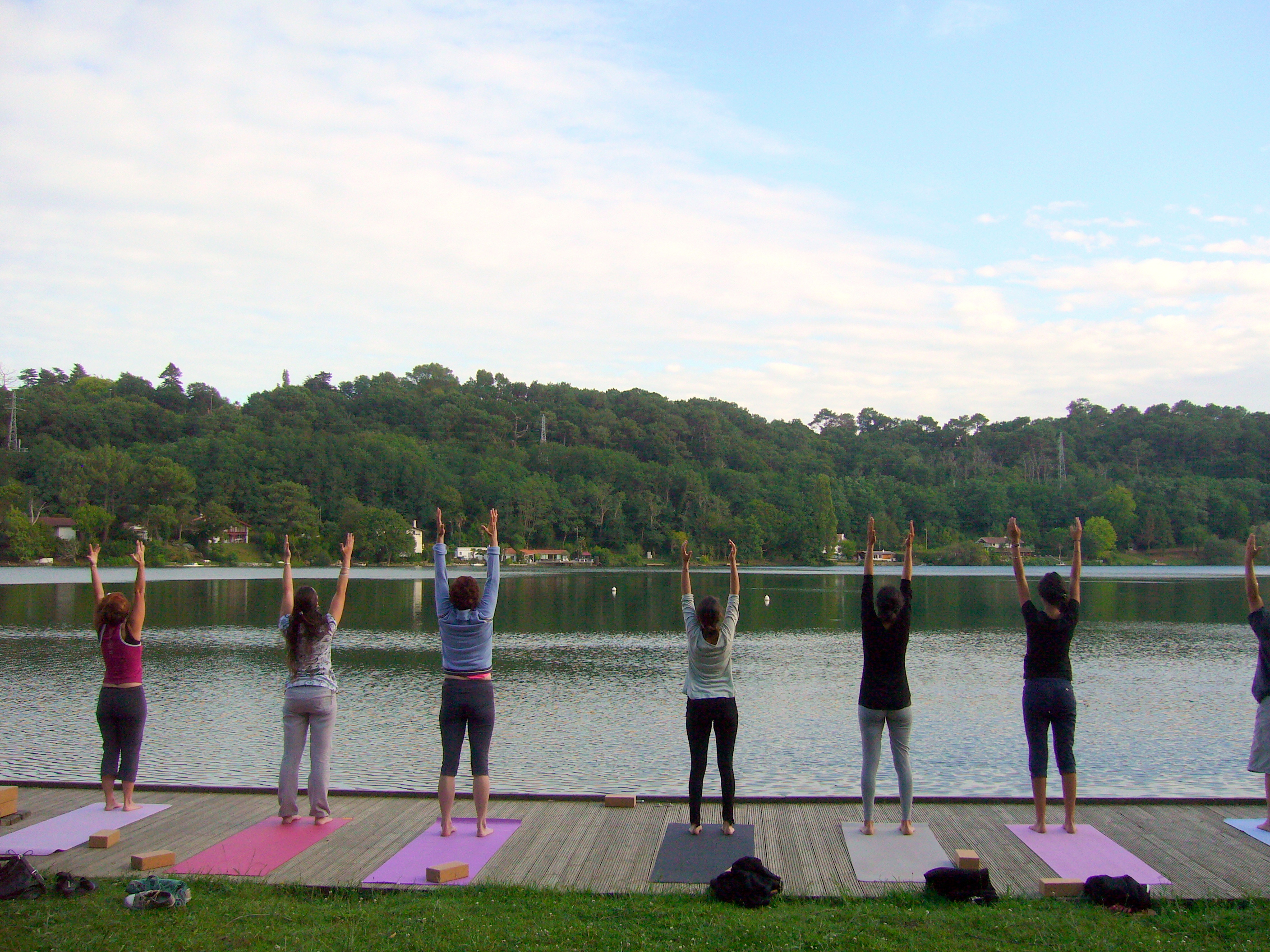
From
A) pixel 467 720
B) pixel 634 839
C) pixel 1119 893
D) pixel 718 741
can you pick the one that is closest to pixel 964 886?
pixel 1119 893

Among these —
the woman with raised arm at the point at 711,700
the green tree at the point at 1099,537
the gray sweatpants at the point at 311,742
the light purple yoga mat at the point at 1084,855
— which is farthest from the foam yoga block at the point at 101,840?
the green tree at the point at 1099,537

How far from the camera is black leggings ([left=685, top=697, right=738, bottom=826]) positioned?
6559mm

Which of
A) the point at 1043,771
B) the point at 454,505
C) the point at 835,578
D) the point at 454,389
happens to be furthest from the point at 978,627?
the point at 454,389

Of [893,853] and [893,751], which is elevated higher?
[893,751]

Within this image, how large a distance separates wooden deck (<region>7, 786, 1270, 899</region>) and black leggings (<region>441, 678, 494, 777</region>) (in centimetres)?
62

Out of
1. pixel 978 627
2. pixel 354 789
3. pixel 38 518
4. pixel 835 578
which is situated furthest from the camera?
pixel 38 518

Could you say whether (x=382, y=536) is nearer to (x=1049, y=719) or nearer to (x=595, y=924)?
(x=1049, y=719)

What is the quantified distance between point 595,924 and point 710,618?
7.25 ft

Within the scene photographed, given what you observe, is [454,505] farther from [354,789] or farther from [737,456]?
[354,789]

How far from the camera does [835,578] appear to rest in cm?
7675

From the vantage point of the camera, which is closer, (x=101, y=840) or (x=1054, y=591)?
(x=101, y=840)

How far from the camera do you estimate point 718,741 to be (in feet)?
21.7

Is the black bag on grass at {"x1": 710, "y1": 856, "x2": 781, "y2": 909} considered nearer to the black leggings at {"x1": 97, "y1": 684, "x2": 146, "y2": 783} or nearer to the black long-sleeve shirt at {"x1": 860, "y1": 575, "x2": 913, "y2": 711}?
the black long-sleeve shirt at {"x1": 860, "y1": 575, "x2": 913, "y2": 711}

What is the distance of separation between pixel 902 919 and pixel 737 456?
13333 cm
